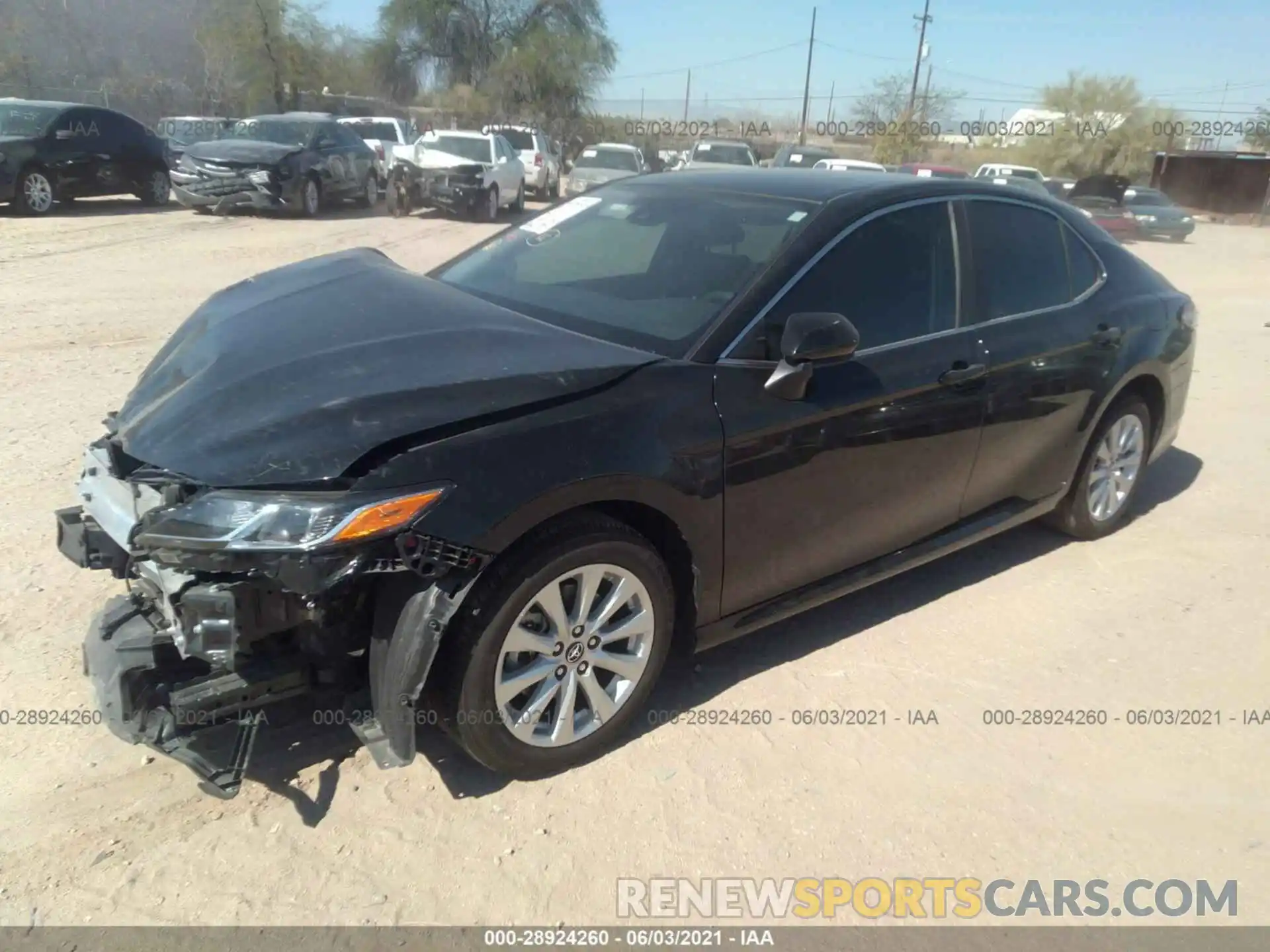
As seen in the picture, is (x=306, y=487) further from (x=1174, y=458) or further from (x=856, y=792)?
(x=1174, y=458)

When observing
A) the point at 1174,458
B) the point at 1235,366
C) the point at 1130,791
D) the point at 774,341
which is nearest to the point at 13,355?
the point at 774,341

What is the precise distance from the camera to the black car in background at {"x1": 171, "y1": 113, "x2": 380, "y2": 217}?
1516 cm

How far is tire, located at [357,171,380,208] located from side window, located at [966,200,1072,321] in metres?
15.5

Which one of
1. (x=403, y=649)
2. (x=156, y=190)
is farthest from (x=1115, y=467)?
(x=156, y=190)

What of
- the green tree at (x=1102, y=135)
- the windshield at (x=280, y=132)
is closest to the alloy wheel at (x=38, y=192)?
the windshield at (x=280, y=132)

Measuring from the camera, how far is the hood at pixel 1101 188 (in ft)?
88.2

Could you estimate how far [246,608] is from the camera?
2402mm

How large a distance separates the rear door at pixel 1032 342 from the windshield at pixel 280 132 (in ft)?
48.2

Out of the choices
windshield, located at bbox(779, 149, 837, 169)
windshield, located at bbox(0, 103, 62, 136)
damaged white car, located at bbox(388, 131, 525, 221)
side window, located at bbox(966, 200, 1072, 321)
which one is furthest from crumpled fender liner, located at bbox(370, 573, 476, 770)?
windshield, located at bbox(779, 149, 837, 169)

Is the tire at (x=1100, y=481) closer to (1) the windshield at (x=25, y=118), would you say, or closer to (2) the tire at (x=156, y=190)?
(1) the windshield at (x=25, y=118)

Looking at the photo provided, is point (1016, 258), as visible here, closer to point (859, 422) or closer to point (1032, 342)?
point (1032, 342)

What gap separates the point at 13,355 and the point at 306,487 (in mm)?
A: 5572

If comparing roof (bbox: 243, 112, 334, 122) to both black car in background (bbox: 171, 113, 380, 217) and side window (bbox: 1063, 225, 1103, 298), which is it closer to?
black car in background (bbox: 171, 113, 380, 217)

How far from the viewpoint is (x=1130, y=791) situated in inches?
121
